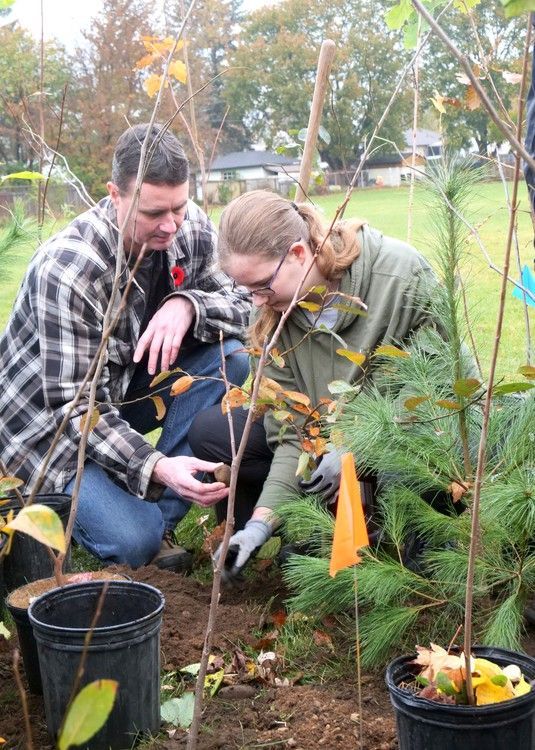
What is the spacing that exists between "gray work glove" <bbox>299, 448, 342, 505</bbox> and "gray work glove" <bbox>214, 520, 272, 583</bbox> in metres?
0.17

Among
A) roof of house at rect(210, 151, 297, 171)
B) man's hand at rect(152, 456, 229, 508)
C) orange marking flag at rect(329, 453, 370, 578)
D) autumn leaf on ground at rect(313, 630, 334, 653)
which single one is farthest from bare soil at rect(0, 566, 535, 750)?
roof of house at rect(210, 151, 297, 171)

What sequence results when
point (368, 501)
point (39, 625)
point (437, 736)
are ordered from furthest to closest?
point (368, 501)
point (39, 625)
point (437, 736)

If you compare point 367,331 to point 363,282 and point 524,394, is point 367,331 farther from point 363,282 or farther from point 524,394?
point 524,394

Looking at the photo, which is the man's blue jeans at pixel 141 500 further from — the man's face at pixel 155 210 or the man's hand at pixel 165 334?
the man's face at pixel 155 210

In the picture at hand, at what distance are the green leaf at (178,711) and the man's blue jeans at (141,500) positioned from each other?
86cm

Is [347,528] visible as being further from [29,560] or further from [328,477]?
[29,560]

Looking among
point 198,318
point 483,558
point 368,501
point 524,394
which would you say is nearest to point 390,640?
point 483,558

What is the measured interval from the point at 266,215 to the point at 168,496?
3.79 ft

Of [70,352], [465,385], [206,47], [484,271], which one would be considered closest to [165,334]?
[70,352]

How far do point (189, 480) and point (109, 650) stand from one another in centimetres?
86

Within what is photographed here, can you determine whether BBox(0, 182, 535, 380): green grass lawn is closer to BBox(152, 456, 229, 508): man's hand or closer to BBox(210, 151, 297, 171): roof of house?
BBox(152, 456, 229, 508): man's hand

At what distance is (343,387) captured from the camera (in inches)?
74.3

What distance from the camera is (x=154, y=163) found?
8.95 ft

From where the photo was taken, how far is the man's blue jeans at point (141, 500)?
112 inches
